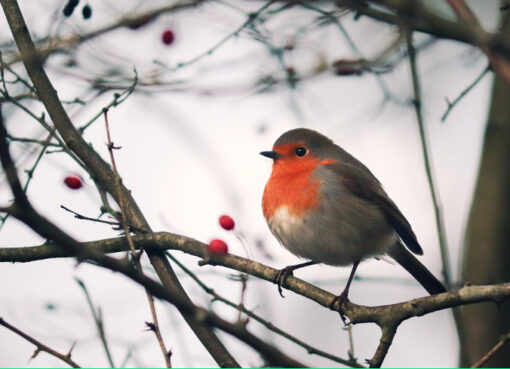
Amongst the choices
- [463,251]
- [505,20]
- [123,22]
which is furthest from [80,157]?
[463,251]

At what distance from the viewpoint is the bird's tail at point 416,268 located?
5301mm

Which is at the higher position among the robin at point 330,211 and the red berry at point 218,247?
the robin at point 330,211

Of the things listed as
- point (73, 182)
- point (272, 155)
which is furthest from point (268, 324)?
point (272, 155)

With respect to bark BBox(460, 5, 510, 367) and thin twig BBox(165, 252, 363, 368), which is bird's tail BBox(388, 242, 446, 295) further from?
thin twig BBox(165, 252, 363, 368)

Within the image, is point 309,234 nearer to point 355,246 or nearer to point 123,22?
point 355,246

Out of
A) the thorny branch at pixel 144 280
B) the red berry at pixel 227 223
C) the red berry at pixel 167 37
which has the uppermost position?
the red berry at pixel 167 37

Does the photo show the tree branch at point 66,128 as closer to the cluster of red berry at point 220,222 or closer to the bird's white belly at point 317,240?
the cluster of red berry at point 220,222

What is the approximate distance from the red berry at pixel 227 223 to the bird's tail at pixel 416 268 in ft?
5.32

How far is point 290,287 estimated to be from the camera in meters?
4.15

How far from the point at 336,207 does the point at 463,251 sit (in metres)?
2.34

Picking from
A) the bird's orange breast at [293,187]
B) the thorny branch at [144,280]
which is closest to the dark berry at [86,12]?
the bird's orange breast at [293,187]

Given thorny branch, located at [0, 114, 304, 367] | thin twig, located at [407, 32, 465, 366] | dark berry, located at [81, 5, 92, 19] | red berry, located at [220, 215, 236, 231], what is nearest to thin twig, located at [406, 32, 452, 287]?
thin twig, located at [407, 32, 465, 366]

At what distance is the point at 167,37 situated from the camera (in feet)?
17.8

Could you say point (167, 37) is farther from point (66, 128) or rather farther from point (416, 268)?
point (416, 268)
